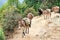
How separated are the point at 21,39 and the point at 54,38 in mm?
1506

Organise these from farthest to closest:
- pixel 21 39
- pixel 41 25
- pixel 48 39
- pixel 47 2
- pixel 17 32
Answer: pixel 47 2, pixel 17 32, pixel 41 25, pixel 21 39, pixel 48 39

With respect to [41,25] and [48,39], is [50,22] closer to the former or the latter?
[41,25]

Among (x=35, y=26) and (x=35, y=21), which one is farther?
(x=35, y=21)

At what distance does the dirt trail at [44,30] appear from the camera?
945 centimetres

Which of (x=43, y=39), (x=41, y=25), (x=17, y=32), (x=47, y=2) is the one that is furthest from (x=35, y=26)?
(x=47, y=2)

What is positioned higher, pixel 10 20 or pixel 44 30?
pixel 10 20

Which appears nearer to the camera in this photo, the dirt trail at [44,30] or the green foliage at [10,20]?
the dirt trail at [44,30]

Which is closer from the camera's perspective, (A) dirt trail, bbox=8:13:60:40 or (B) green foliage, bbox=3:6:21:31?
(A) dirt trail, bbox=8:13:60:40

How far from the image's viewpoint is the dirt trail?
945cm

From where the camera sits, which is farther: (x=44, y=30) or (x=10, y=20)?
(x=10, y=20)

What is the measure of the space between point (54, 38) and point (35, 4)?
7524 millimetres

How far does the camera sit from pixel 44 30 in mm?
10164

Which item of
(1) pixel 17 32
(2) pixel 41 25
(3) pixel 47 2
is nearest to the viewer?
(2) pixel 41 25

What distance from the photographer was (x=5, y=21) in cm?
1161
